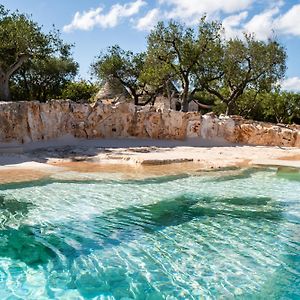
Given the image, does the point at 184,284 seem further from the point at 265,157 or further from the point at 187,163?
the point at 265,157

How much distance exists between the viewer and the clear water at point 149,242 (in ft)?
16.0

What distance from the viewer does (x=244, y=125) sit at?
23141 millimetres

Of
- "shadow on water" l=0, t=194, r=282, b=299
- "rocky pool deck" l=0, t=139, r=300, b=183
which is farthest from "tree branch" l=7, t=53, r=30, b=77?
"shadow on water" l=0, t=194, r=282, b=299

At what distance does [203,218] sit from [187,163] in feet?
27.4

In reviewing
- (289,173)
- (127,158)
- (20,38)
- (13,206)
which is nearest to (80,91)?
(20,38)

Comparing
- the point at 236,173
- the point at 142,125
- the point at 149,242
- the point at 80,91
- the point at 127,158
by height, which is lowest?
the point at 149,242

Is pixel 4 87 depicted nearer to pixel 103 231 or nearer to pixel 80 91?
pixel 80 91

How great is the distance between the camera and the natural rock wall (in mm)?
20172

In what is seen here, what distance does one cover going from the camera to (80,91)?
3750 cm

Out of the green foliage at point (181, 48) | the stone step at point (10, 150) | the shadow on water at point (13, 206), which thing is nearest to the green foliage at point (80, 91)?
the green foliage at point (181, 48)

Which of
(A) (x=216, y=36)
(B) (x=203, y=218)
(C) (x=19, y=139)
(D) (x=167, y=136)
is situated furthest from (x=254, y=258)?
(A) (x=216, y=36)

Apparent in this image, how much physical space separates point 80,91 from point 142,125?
55.3 ft

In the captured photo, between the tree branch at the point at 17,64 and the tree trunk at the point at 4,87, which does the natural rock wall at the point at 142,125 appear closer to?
the tree trunk at the point at 4,87

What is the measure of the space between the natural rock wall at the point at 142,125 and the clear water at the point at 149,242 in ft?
31.2
